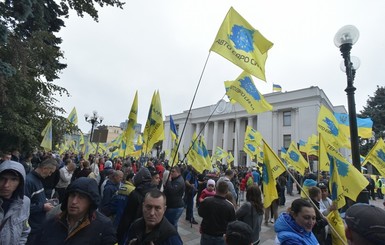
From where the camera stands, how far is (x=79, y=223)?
6.57 feet

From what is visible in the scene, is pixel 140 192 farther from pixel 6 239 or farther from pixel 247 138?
pixel 247 138

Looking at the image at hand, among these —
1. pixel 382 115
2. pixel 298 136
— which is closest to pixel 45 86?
pixel 298 136

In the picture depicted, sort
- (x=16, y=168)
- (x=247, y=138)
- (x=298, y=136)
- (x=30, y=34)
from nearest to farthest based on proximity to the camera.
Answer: (x=16, y=168) → (x=30, y=34) → (x=247, y=138) → (x=298, y=136)

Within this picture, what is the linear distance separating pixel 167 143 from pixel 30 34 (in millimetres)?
53348

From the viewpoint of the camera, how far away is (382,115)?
32.8 metres

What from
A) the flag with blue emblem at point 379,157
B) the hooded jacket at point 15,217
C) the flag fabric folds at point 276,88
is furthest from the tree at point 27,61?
the flag fabric folds at point 276,88

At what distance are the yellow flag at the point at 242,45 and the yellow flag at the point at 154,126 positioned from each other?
102 inches

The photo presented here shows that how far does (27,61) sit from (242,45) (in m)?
7.95

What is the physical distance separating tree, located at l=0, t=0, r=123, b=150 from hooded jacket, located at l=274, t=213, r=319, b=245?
5189 mm

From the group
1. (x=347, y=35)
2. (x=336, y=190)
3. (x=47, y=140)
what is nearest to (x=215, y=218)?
(x=336, y=190)

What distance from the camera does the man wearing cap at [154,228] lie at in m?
2.12

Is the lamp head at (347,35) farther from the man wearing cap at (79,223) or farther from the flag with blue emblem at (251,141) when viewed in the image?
the flag with blue emblem at (251,141)

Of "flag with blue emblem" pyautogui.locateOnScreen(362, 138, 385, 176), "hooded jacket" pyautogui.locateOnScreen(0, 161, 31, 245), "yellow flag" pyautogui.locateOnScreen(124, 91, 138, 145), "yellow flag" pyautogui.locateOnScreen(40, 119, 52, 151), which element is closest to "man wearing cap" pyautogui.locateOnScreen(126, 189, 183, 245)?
"hooded jacket" pyautogui.locateOnScreen(0, 161, 31, 245)

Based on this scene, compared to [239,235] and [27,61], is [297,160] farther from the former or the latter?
[27,61]
